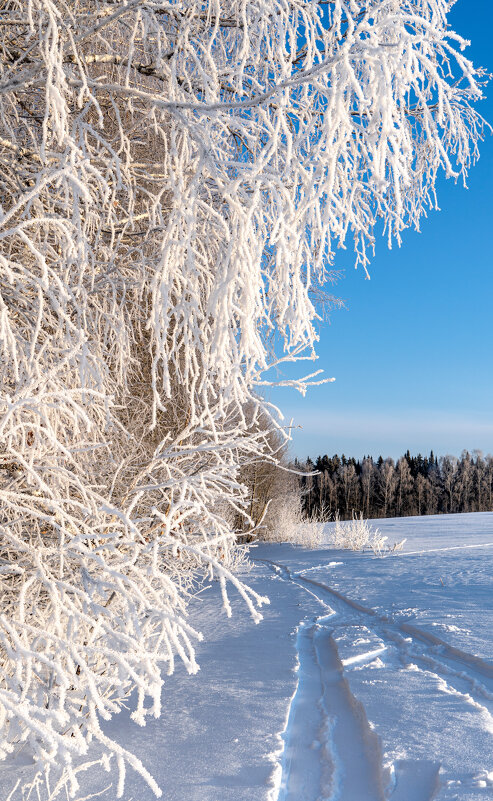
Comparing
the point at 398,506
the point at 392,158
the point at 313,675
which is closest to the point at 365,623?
the point at 313,675

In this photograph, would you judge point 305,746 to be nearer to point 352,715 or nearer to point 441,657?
point 352,715

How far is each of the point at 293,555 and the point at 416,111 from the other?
9.54 meters

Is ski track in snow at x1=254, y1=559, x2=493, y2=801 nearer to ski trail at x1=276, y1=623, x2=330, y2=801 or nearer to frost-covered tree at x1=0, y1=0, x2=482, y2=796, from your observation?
ski trail at x1=276, y1=623, x2=330, y2=801

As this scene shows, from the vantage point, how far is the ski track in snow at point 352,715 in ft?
7.84

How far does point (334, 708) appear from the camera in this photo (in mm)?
3262

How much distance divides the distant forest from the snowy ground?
45352mm

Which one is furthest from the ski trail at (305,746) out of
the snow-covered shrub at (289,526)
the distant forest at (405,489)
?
the distant forest at (405,489)

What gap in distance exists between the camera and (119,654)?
208 centimetres

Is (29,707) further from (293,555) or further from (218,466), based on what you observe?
(293,555)

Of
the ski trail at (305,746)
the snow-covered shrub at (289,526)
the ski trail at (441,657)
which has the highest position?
the snow-covered shrub at (289,526)

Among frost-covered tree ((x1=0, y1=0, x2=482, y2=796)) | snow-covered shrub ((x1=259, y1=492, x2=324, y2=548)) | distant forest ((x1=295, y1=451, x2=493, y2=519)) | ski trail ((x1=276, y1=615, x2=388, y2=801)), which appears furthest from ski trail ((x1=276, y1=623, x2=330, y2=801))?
distant forest ((x1=295, y1=451, x2=493, y2=519))

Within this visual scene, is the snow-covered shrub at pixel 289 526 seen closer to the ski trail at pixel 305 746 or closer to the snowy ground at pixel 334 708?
Result: the snowy ground at pixel 334 708

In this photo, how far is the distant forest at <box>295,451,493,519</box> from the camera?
169ft

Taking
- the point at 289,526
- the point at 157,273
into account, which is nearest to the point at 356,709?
the point at 157,273
